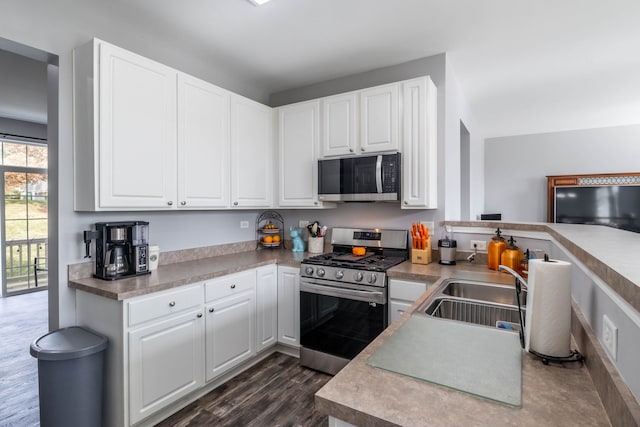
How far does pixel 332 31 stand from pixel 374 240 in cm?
177

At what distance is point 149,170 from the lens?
2172 mm

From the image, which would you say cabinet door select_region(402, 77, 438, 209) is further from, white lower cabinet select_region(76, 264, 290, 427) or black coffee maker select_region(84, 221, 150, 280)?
black coffee maker select_region(84, 221, 150, 280)

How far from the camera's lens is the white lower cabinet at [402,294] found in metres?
2.19

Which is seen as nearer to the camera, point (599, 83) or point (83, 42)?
point (83, 42)

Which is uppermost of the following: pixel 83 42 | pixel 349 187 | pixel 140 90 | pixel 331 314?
pixel 83 42

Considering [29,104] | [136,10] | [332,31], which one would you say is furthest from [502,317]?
[29,104]

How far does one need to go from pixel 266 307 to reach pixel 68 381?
136cm

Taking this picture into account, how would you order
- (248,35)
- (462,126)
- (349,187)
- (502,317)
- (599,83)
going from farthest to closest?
(462,126) < (599,83) < (349,187) < (248,35) < (502,317)

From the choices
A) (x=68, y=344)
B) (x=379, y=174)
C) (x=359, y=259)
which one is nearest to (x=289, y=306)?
(x=359, y=259)

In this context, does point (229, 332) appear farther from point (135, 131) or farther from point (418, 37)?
point (418, 37)

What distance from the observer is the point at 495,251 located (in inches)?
90.9

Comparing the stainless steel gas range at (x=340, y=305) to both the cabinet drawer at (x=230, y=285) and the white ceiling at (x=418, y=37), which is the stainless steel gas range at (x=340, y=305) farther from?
the white ceiling at (x=418, y=37)

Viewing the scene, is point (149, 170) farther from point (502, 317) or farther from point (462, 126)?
point (462, 126)

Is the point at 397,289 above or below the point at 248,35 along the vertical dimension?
below
